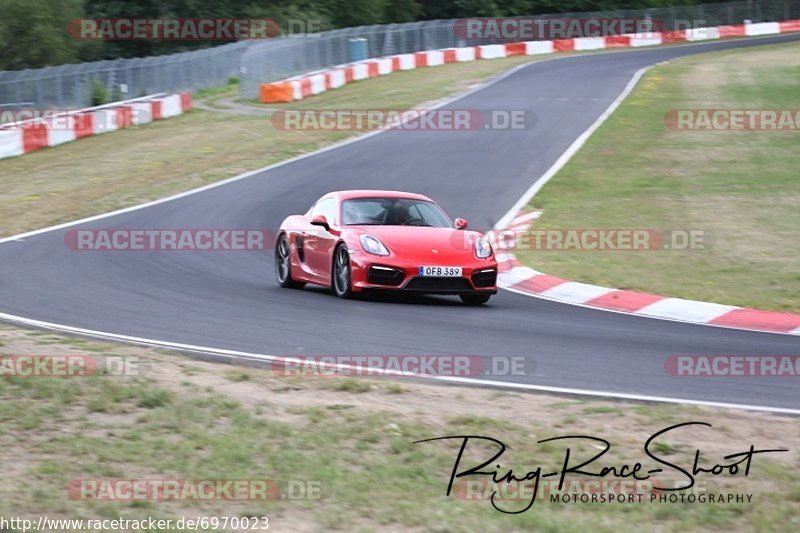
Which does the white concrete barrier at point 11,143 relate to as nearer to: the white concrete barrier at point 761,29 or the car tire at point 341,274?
the car tire at point 341,274

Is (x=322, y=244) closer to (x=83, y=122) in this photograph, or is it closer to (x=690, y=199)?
(x=690, y=199)

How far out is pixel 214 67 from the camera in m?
44.6

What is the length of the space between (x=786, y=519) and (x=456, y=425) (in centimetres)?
205

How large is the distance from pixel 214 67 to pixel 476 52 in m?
13.4

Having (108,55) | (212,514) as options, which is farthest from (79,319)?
(108,55)

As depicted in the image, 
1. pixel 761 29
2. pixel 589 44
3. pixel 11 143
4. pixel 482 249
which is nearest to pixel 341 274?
pixel 482 249

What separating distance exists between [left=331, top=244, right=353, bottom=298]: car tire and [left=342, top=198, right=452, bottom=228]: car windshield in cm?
49

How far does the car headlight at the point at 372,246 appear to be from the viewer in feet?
41.9

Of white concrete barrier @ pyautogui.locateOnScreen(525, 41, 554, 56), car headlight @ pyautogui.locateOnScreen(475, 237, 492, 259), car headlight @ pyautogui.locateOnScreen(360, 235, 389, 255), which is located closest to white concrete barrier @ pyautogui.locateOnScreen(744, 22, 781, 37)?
white concrete barrier @ pyautogui.locateOnScreen(525, 41, 554, 56)

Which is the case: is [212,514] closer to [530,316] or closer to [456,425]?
[456,425]

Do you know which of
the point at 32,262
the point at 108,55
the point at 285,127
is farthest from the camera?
the point at 108,55

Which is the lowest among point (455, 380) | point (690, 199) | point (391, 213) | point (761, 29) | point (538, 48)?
point (690, 199)

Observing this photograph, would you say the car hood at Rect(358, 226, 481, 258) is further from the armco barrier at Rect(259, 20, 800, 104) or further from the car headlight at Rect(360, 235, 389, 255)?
the armco barrier at Rect(259, 20, 800, 104)

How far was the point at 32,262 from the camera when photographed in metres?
15.5
